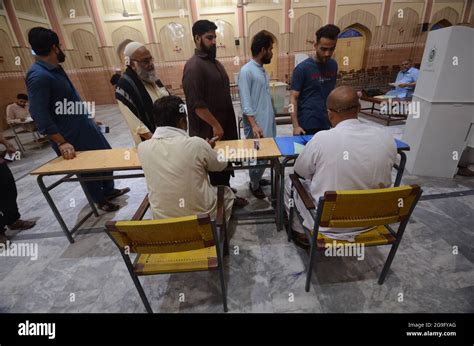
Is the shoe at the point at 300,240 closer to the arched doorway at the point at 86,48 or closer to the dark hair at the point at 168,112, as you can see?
the dark hair at the point at 168,112

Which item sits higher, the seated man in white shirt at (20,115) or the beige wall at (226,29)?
the beige wall at (226,29)

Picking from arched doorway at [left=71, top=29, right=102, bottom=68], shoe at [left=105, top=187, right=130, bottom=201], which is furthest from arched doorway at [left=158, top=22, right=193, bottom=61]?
shoe at [left=105, top=187, right=130, bottom=201]

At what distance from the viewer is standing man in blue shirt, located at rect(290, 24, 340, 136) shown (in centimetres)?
216

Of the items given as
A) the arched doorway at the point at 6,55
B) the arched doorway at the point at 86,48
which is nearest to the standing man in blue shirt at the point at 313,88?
the arched doorway at the point at 6,55

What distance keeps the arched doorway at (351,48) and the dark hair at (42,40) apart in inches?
474

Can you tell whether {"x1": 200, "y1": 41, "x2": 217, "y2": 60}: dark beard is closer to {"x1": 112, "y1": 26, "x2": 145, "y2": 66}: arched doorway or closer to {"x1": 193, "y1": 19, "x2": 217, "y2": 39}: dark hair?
{"x1": 193, "y1": 19, "x2": 217, "y2": 39}: dark hair

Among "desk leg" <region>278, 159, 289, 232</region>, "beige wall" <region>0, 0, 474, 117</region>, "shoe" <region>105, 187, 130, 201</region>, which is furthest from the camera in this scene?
"beige wall" <region>0, 0, 474, 117</region>

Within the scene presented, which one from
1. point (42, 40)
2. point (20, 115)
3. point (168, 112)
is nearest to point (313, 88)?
point (168, 112)

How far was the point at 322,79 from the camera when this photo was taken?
222cm

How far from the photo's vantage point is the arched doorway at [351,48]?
435 inches

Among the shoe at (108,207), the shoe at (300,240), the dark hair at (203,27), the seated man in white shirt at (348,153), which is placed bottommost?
the shoe at (108,207)

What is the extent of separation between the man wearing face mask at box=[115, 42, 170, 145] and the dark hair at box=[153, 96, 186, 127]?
745 mm
